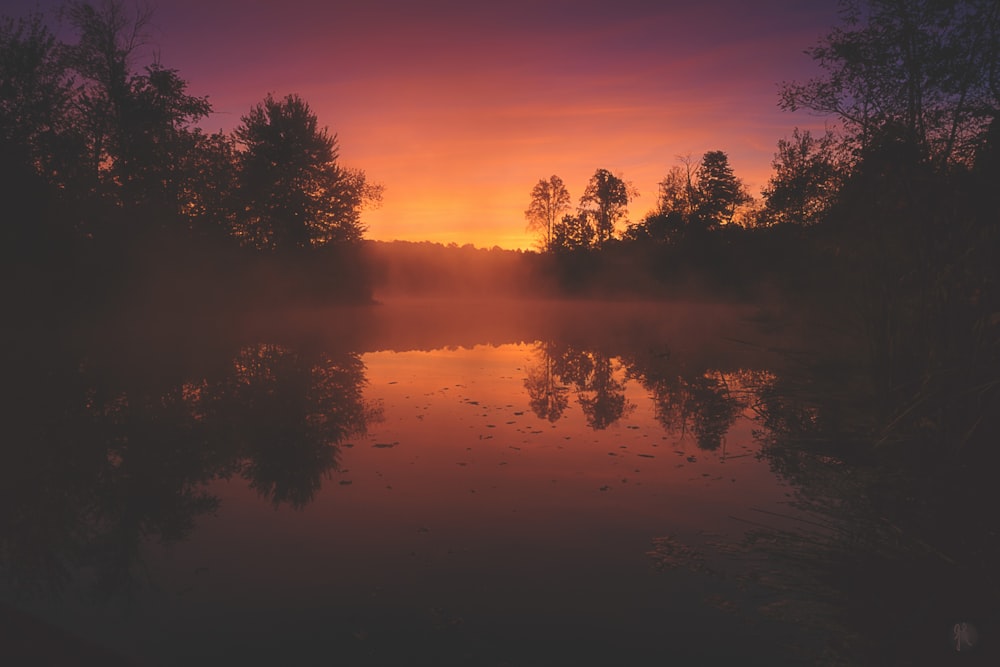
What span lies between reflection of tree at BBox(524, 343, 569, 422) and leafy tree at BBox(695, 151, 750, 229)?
55688mm

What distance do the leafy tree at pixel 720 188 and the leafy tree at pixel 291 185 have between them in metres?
44.3

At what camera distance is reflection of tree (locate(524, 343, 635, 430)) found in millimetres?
13171

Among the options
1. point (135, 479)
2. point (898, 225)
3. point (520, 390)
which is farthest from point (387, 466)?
point (898, 225)

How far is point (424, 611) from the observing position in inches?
204

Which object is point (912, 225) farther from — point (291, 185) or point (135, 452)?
point (291, 185)

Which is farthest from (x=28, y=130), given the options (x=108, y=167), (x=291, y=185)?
(x=291, y=185)

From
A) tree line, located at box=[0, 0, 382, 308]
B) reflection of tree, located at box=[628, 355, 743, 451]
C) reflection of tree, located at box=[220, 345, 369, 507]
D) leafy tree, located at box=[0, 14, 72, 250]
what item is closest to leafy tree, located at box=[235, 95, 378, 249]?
tree line, located at box=[0, 0, 382, 308]

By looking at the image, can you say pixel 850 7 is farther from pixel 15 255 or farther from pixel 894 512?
pixel 15 255

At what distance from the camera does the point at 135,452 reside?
10.1 meters

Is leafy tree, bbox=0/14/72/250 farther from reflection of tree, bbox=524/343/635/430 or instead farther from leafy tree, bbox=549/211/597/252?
leafy tree, bbox=549/211/597/252

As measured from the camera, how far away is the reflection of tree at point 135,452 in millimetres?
6559

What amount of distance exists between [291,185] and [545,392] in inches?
1724

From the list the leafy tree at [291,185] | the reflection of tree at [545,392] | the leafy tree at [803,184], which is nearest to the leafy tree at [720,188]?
the leafy tree at [803,184]

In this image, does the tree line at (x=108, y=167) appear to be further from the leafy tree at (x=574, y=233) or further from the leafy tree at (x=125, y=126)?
the leafy tree at (x=574, y=233)
